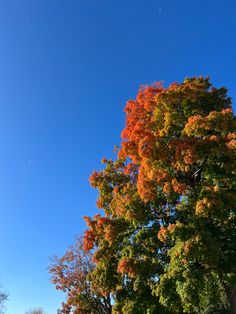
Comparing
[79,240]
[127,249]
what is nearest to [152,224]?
[127,249]

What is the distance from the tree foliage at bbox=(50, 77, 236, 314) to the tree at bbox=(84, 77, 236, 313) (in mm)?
42

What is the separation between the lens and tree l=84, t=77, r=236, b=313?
44.8 feet

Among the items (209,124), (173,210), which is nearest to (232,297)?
(173,210)

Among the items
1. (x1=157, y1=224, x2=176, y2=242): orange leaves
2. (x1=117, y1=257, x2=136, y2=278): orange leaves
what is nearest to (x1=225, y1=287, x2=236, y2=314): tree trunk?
(x1=157, y1=224, x2=176, y2=242): orange leaves

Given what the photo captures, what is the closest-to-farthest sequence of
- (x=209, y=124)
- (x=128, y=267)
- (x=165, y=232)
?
(x=165, y=232) < (x=209, y=124) < (x=128, y=267)

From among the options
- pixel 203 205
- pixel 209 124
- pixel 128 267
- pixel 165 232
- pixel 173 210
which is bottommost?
pixel 128 267

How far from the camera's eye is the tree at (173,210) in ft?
44.8

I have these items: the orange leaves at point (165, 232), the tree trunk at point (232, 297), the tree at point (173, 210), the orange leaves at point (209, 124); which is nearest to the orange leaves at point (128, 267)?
the tree at point (173, 210)

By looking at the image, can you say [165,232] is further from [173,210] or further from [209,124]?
[209,124]

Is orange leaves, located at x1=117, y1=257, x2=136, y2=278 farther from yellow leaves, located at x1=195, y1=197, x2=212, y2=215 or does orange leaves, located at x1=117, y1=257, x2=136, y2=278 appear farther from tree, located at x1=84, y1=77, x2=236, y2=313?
yellow leaves, located at x1=195, y1=197, x2=212, y2=215

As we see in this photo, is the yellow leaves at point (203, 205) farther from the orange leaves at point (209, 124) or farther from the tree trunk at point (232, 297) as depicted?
the tree trunk at point (232, 297)

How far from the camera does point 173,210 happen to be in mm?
16094

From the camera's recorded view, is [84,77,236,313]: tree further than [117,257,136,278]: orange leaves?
No

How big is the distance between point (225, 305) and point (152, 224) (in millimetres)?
17259
